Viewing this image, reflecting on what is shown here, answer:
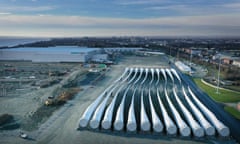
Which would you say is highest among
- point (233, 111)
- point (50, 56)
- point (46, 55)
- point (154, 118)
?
point (46, 55)

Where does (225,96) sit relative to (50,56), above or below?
below

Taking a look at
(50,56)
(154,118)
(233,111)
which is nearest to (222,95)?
(233,111)

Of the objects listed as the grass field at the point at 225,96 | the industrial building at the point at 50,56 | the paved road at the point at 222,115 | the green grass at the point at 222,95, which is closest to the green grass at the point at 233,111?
the grass field at the point at 225,96

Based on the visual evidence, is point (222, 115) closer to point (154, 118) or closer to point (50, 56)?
point (154, 118)

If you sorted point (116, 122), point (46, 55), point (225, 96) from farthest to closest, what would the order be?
point (46, 55)
point (225, 96)
point (116, 122)

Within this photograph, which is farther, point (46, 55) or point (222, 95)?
point (46, 55)

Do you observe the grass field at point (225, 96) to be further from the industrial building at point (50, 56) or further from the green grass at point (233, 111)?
the industrial building at point (50, 56)

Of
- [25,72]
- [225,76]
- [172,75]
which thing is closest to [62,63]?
[25,72]

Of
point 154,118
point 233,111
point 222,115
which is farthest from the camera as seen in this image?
point 233,111

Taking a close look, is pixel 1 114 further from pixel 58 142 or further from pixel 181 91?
pixel 181 91

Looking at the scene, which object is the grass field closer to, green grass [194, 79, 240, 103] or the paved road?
green grass [194, 79, 240, 103]

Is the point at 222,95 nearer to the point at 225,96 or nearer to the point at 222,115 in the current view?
the point at 225,96
